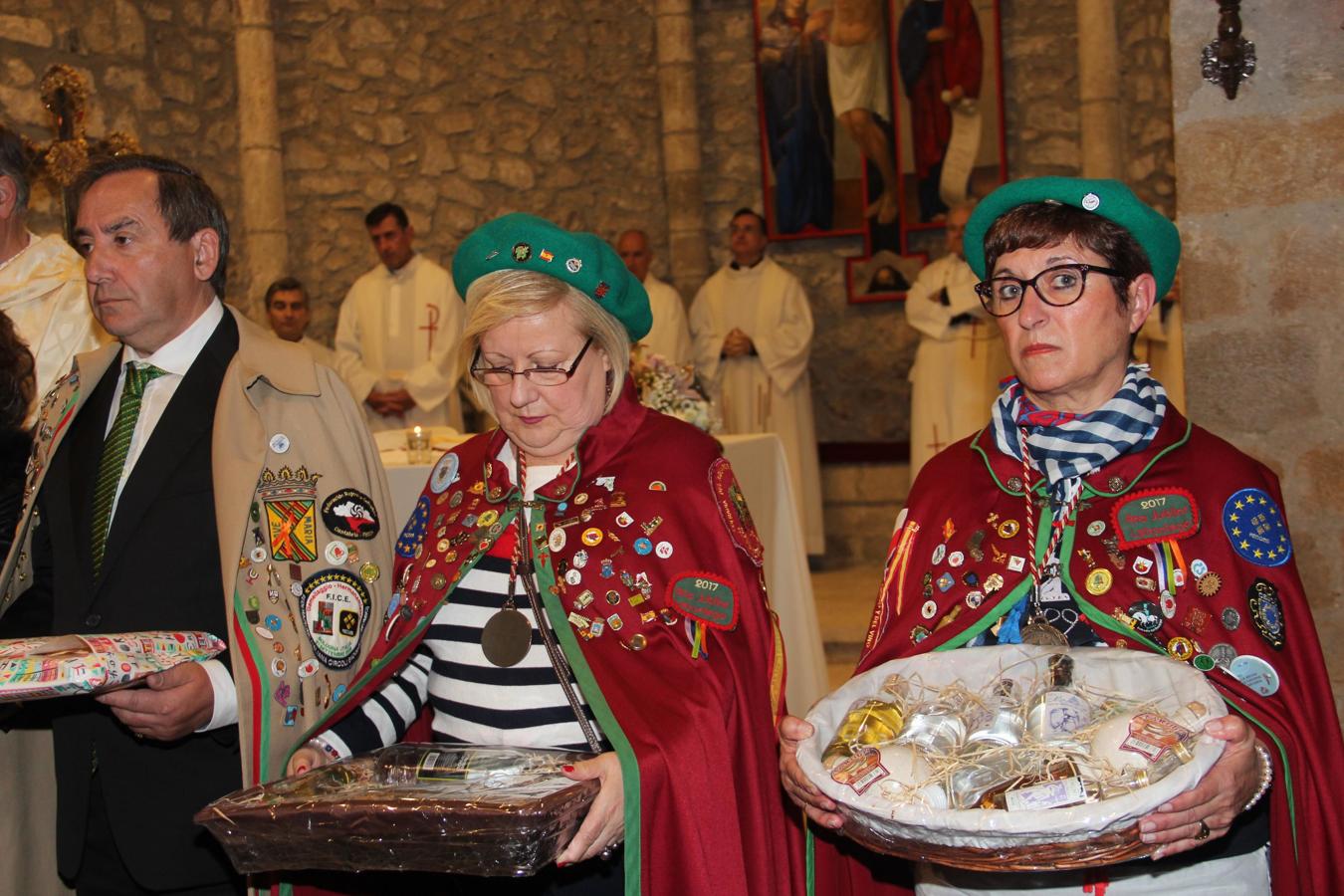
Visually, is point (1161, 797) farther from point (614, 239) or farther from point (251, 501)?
point (614, 239)

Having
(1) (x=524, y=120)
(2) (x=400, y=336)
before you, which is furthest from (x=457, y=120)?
(2) (x=400, y=336)

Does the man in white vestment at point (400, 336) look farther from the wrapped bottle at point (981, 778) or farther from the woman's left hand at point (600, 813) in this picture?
the wrapped bottle at point (981, 778)

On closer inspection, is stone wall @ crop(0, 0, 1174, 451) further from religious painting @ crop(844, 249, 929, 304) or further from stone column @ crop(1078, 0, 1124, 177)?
stone column @ crop(1078, 0, 1124, 177)

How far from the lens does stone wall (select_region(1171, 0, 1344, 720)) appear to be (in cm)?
318

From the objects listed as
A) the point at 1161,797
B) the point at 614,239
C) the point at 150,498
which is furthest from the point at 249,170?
the point at 1161,797

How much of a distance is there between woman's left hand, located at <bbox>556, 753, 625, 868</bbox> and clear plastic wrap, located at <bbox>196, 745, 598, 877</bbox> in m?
0.02

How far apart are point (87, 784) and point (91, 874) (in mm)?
167

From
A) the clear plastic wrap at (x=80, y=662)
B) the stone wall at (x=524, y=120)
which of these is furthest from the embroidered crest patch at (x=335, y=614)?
the stone wall at (x=524, y=120)

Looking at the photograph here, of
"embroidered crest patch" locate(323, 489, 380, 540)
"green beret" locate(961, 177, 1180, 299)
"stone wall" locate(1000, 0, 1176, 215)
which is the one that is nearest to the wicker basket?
"green beret" locate(961, 177, 1180, 299)

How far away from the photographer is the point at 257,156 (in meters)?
9.09

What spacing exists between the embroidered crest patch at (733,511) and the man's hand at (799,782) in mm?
389

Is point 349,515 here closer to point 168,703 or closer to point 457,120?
point 168,703

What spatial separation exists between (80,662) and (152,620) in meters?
0.42

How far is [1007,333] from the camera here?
2102 mm
